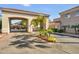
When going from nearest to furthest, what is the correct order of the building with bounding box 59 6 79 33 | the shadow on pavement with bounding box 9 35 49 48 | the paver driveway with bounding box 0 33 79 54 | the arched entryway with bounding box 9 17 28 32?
1. the paver driveway with bounding box 0 33 79 54
2. the shadow on pavement with bounding box 9 35 49 48
3. the arched entryway with bounding box 9 17 28 32
4. the building with bounding box 59 6 79 33

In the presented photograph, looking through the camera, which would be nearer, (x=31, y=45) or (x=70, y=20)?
(x=31, y=45)

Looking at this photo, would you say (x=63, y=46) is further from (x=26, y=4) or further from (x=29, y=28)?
(x=26, y=4)

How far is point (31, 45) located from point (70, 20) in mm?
2091

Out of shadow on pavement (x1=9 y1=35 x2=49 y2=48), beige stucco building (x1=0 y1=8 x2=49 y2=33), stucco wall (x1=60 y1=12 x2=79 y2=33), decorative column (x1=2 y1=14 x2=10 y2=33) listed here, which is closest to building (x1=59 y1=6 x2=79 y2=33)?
stucco wall (x1=60 y1=12 x2=79 y2=33)

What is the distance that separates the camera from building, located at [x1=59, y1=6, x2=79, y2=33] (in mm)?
6971

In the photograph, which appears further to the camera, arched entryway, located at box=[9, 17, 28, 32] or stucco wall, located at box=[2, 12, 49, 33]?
arched entryway, located at box=[9, 17, 28, 32]

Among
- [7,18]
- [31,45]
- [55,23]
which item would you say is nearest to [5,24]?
[7,18]

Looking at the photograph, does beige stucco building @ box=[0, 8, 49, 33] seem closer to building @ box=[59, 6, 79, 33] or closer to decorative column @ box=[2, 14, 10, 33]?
decorative column @ box=[2, 14, 10, 33]

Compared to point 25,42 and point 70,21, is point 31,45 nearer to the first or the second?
point 25,42

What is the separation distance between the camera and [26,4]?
21.3 ft

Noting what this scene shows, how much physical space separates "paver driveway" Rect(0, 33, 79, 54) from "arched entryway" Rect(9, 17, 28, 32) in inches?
8.2

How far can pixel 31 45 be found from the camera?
21.4 feet

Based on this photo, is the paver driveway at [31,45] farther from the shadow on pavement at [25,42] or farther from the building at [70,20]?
the building at [70,20]
